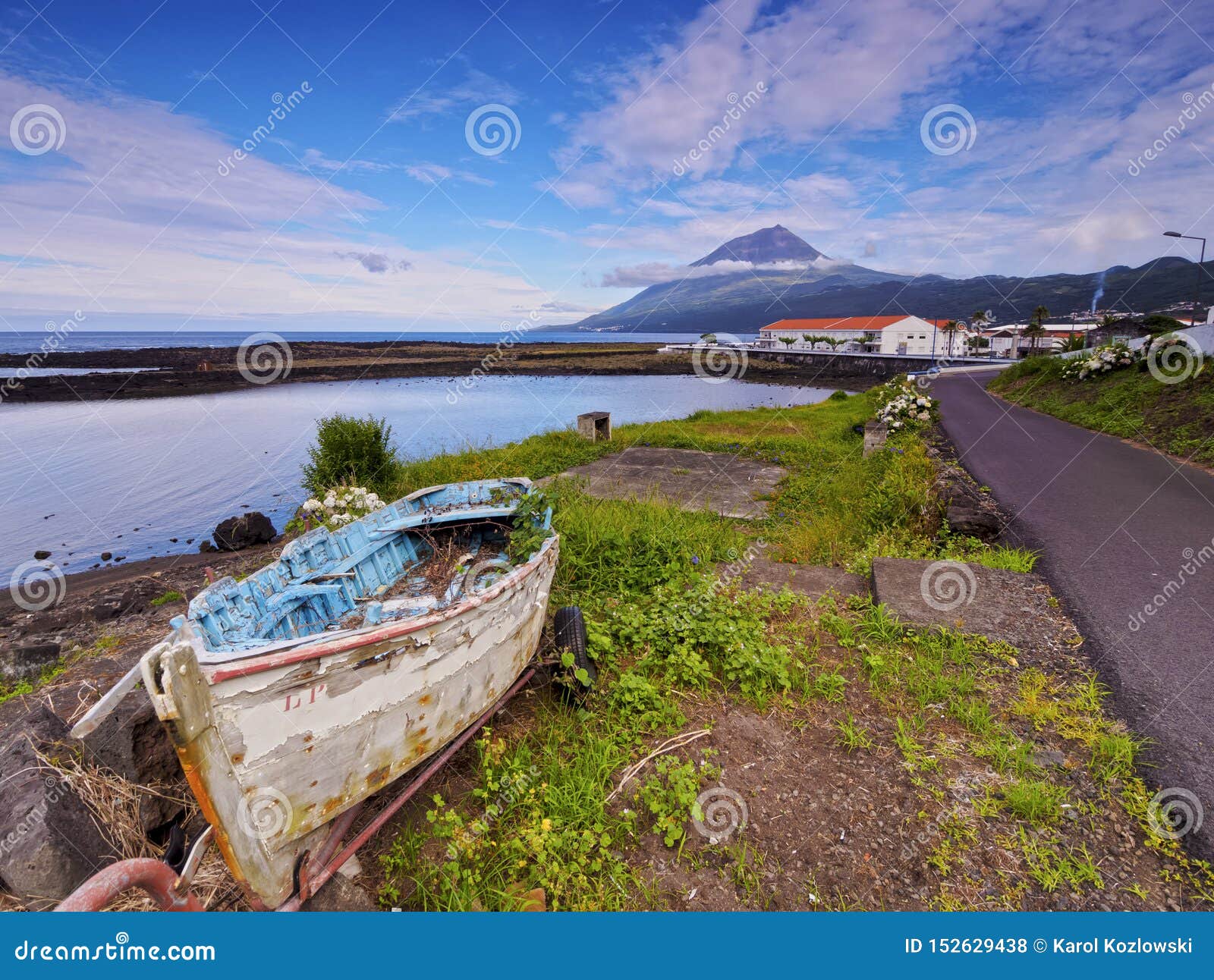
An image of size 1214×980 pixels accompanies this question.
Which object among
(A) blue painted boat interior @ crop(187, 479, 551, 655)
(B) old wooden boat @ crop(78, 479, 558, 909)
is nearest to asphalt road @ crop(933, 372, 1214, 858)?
(B) old wooden boat @ crop(78, 479, 558, 909)

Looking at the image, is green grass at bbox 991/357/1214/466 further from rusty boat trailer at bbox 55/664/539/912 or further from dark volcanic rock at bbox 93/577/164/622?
dark volcanic rock at bbox 93/577/164/622

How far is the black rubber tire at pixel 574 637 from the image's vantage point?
4.35 m

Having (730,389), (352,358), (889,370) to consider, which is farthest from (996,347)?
(352,358)

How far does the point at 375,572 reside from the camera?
525 centimetres

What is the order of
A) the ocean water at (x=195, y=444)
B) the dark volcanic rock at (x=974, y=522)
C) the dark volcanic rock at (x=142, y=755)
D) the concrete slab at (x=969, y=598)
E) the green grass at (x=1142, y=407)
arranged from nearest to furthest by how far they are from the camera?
the dark volcanic rock at (x=142, y=755)
the concrete slab at (x=969, y=598)
the dark volcanic rock at (x=974, y=522)
the green grass at (x=1142, y=407)
the ocean water at (x=195, y=444)

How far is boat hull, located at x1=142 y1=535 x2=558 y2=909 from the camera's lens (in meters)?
2.40

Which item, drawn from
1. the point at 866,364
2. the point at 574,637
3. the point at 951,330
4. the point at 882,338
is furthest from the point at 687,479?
the point at 951,330

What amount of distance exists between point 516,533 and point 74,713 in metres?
3.48

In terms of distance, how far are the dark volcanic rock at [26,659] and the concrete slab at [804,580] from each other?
7.25 meters

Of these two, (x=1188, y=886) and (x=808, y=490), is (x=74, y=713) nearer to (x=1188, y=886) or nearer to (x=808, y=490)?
(x=1188, y=886)

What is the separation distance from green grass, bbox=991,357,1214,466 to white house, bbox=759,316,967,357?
5040 centimetres

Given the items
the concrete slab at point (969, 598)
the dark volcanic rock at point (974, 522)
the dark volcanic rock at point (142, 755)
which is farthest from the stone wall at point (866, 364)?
the dark volcanic rock at point (142, 755)

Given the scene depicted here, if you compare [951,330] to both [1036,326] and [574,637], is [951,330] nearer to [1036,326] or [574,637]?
[1036,326]

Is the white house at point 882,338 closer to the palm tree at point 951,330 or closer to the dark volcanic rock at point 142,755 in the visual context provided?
the palm tree at point 951,330
